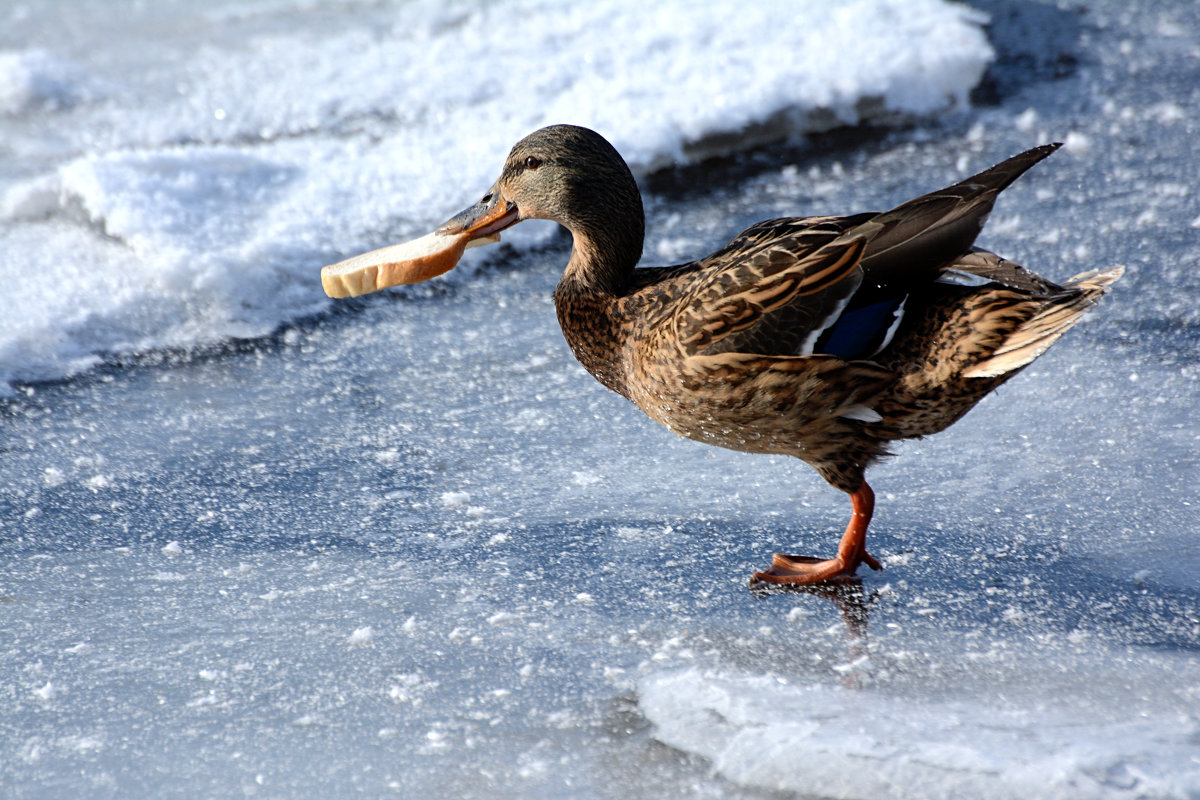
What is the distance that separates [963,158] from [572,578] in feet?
10.9

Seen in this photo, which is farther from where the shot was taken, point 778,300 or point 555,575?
point 555,575

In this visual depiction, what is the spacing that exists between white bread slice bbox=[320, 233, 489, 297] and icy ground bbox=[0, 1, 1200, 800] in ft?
1.97

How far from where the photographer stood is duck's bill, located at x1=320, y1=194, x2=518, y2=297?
3.02 meters

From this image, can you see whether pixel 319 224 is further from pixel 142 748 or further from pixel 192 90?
pixel 142 748

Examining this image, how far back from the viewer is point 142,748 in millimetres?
2258

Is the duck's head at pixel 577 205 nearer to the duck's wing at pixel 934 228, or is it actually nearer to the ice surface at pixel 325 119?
the duck's wing at pixel 934 228

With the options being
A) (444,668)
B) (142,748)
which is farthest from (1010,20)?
(142,748)

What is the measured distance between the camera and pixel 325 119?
5910 mm

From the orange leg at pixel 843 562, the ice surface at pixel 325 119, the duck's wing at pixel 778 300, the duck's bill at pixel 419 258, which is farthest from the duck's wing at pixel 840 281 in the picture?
the ice surface at pixel 325 119

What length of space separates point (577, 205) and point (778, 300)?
695 mm

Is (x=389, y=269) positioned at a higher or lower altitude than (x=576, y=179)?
lower

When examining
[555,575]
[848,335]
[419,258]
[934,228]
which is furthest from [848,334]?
[419,258]

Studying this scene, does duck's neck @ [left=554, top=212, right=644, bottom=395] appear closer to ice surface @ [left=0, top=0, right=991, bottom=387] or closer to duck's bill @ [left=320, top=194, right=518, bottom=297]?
duck's bill @ [left=320, top=194, right=518, bottom=297]

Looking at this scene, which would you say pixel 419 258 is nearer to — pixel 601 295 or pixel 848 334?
pixel 601 295
